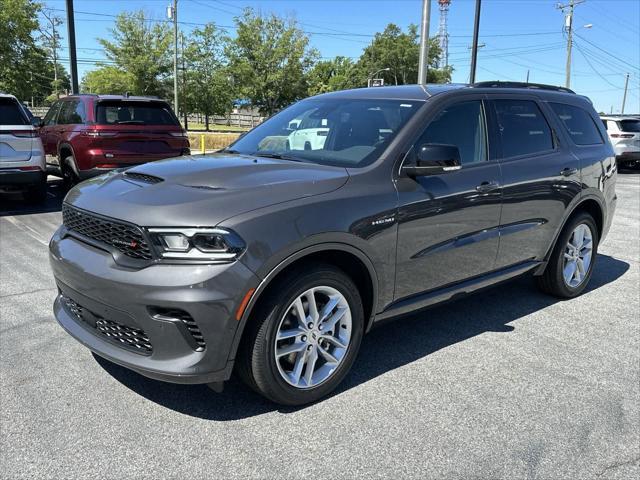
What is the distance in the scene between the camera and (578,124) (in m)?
5.16

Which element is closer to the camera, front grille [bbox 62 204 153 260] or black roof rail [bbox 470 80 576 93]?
front grille [bbox 62 204 153 260]

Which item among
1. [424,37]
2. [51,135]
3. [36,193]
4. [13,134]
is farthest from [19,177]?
[424,37]

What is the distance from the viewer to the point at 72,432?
284cm

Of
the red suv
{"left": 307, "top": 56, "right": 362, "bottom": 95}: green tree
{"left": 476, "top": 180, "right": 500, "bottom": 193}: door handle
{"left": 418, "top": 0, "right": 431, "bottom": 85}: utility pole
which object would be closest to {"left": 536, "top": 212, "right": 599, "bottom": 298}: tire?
{"left": 476, "top": 180, "right": 500, "bottom": 193}: door handle

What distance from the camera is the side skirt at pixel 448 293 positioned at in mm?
3529

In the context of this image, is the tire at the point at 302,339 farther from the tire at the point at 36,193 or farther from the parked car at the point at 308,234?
the tire at the point at 36,193

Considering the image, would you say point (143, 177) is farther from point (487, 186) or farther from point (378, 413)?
point (487, 186)

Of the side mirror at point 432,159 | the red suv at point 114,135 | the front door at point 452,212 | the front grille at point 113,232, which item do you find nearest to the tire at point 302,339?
the front door at point 452,212

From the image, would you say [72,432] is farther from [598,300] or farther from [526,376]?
[598,300]

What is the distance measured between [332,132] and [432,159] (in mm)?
925

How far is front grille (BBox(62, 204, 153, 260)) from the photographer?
9.00 feet

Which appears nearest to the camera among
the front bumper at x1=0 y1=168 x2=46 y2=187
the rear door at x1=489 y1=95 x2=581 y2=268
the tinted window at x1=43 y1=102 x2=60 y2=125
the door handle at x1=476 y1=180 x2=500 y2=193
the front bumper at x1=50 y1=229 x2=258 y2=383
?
the front bumper at x1=50 y1=229 x2=258 y2=383

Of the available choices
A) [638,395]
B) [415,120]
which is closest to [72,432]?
[415,120]

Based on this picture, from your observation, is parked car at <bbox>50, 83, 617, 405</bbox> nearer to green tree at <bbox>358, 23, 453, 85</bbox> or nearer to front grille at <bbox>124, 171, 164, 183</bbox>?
front grille at <bbox>124, 171, 164, 183</bbox>
